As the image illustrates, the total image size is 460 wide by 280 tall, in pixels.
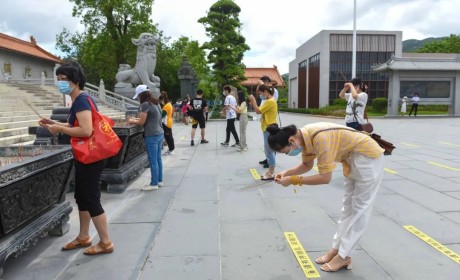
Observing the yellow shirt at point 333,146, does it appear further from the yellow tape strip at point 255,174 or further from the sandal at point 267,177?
the yellow tape strip at point 255,174

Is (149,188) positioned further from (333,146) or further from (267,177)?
(333,146)

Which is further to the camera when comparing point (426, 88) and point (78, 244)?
point (426, 88)

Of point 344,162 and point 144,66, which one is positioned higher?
point 144,66

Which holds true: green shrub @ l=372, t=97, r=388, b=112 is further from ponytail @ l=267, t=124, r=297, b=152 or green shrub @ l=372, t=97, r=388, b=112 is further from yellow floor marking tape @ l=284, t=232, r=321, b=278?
ponytail @ l=267, t=124, r=297, b=152

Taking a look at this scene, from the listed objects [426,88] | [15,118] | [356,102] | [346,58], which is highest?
[346,58]

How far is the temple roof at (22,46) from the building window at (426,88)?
987 inches

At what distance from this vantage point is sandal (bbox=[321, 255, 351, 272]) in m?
2.80

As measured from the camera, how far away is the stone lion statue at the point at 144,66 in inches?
616

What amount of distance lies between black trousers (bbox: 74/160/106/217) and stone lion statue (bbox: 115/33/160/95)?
12.5 meters

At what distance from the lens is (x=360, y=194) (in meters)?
2.70

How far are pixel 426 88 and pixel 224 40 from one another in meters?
12.9

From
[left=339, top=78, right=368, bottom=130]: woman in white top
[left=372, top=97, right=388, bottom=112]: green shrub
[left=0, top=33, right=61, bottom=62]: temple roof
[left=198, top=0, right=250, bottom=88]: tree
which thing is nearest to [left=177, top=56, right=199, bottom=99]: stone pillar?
[left=198, top=0, right=250, bottom=88]: tree

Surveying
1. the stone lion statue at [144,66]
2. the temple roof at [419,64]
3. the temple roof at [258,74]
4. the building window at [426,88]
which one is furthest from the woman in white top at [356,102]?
the temple roof at [258,74]

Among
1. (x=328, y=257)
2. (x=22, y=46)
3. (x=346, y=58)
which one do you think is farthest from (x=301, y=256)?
(x=346, y=58)
